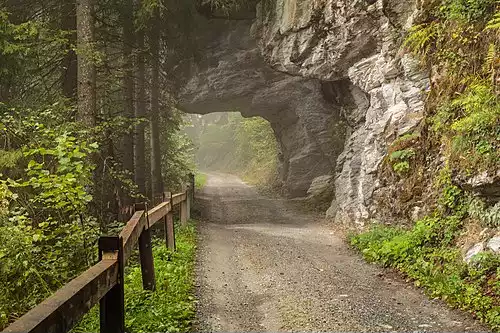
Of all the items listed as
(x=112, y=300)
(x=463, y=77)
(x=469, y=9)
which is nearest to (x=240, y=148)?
(x=463, y=77)

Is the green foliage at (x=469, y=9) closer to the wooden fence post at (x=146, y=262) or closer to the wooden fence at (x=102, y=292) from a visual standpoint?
the wooden fence at (x=102, y=292)

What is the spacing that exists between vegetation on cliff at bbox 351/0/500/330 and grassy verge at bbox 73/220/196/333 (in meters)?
3.59

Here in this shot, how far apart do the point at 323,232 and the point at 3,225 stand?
899cm

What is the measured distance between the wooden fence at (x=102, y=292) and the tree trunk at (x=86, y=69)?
4.43 meters

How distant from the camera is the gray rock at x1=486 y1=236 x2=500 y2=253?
6344 mm

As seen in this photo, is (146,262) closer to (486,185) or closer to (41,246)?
(41,246)

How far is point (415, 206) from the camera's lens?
30.9 feet

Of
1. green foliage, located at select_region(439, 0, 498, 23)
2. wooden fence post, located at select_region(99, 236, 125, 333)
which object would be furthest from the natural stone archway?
wooden fence post, located at select_region(99, 236, 125, 333)

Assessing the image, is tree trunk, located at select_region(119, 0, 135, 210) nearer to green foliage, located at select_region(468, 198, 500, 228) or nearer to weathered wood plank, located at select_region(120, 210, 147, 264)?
weathered wood plank, located at select_region(120, 210, 147, 264)

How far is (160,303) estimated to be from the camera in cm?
588

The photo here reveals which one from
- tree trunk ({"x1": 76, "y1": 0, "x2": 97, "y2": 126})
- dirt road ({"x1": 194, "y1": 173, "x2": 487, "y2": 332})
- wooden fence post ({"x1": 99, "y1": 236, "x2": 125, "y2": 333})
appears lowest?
dirt road ({"x1": 194, "y1": 173, "x2": 487, "y2": 332})

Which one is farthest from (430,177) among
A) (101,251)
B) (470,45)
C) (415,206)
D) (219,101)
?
(219,101)

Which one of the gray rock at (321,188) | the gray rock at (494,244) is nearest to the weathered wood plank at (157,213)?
the gray rock at (494,244)

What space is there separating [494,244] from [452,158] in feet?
6.63
